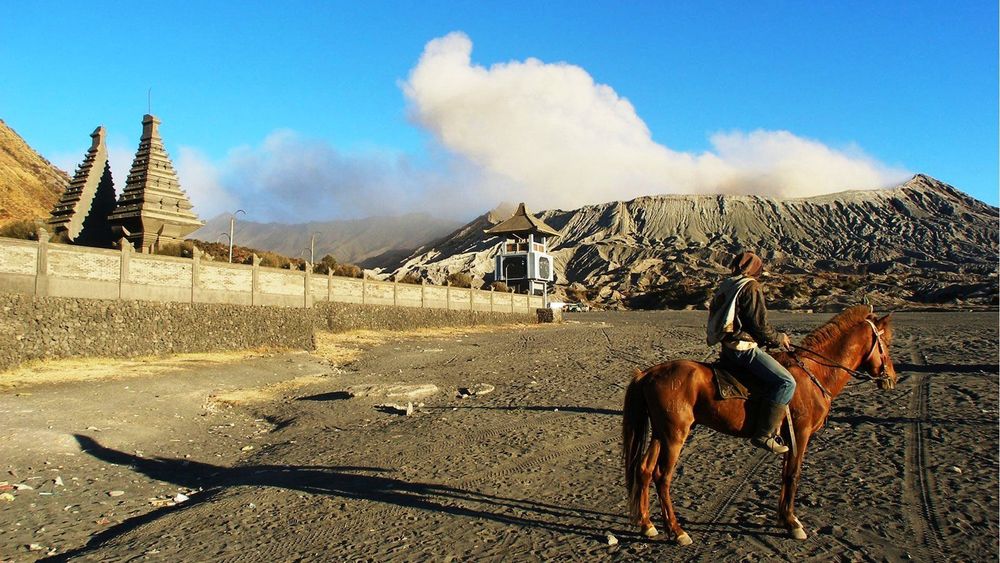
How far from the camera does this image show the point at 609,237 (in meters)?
161

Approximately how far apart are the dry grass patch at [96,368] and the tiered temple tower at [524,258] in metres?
40.7

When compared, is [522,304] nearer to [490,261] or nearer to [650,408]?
[650,408]

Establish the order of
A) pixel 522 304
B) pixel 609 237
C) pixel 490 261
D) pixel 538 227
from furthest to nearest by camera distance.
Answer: pixel 609 237, pixel 490 261, pixel 538 227, pixel 522 304

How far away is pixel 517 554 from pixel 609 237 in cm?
15821

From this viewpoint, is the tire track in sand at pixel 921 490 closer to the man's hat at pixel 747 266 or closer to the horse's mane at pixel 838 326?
the horse's mane at pixel 838 326

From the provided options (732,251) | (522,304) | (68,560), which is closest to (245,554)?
(68,560)

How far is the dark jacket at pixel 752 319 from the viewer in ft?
18.9

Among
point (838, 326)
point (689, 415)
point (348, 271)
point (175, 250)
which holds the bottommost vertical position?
point (689, 415)

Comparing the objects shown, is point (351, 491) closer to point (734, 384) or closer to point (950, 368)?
point (734, 384)

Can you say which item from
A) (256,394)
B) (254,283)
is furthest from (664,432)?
(254,283)

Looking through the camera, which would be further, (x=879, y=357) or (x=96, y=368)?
(x=96, y=368)

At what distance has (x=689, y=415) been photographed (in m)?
5.84

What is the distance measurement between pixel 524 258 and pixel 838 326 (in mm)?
55144

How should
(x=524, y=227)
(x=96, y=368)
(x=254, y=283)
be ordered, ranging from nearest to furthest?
(x=96, y=368) < (x=254, y=283) < (x=524, y=227)
